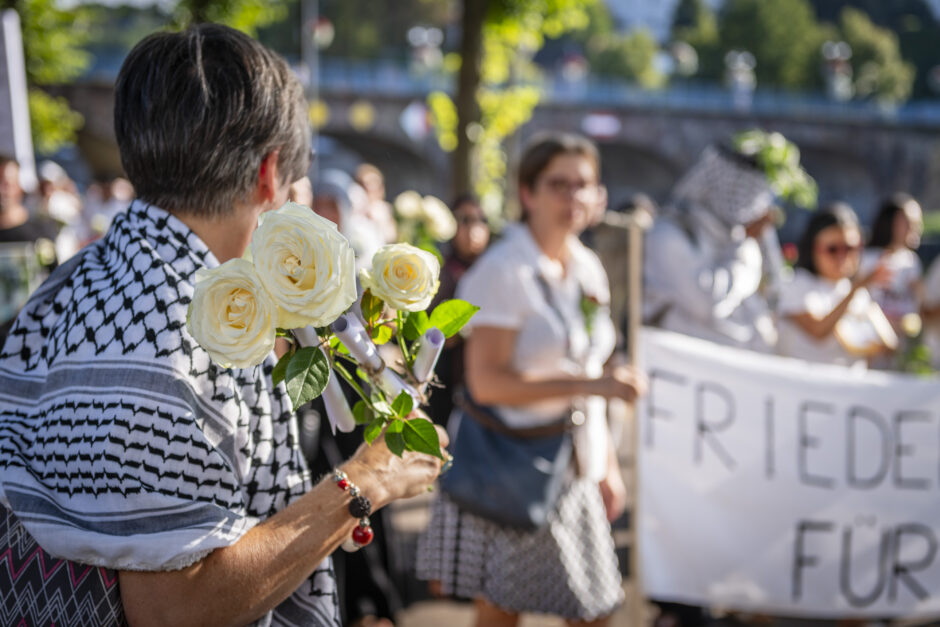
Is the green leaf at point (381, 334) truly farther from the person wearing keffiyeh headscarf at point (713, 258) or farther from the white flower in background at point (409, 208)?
the white flower in background at point (409, 208)

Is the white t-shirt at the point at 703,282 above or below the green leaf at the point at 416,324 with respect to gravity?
below

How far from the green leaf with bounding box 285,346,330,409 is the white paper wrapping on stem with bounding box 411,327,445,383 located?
230 millimetres

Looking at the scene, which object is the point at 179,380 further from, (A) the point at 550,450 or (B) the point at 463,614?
(B) the point at 463,614

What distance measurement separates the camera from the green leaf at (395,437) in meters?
1.54

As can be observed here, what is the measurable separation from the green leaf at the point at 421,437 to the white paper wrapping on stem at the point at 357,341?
0.11 metres

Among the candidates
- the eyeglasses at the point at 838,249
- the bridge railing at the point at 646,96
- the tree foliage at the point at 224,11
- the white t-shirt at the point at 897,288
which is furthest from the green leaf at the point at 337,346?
the bridge railing at the point at 646,96

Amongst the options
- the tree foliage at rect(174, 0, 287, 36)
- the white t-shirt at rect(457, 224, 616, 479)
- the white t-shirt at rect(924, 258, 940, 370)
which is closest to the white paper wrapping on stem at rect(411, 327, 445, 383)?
the white t-shirt at rect(457, 224, 616, 479)

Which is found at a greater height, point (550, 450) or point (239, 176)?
point (239, 176)

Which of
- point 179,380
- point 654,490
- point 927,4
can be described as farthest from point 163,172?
point 927,4

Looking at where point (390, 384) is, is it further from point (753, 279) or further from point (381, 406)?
point (753, 279)

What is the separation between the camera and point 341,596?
386cm

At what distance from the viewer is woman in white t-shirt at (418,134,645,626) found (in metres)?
2.80

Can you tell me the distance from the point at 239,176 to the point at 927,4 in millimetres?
80749

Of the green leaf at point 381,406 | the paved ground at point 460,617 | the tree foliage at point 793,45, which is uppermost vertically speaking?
the tree foliage at point 793,45
